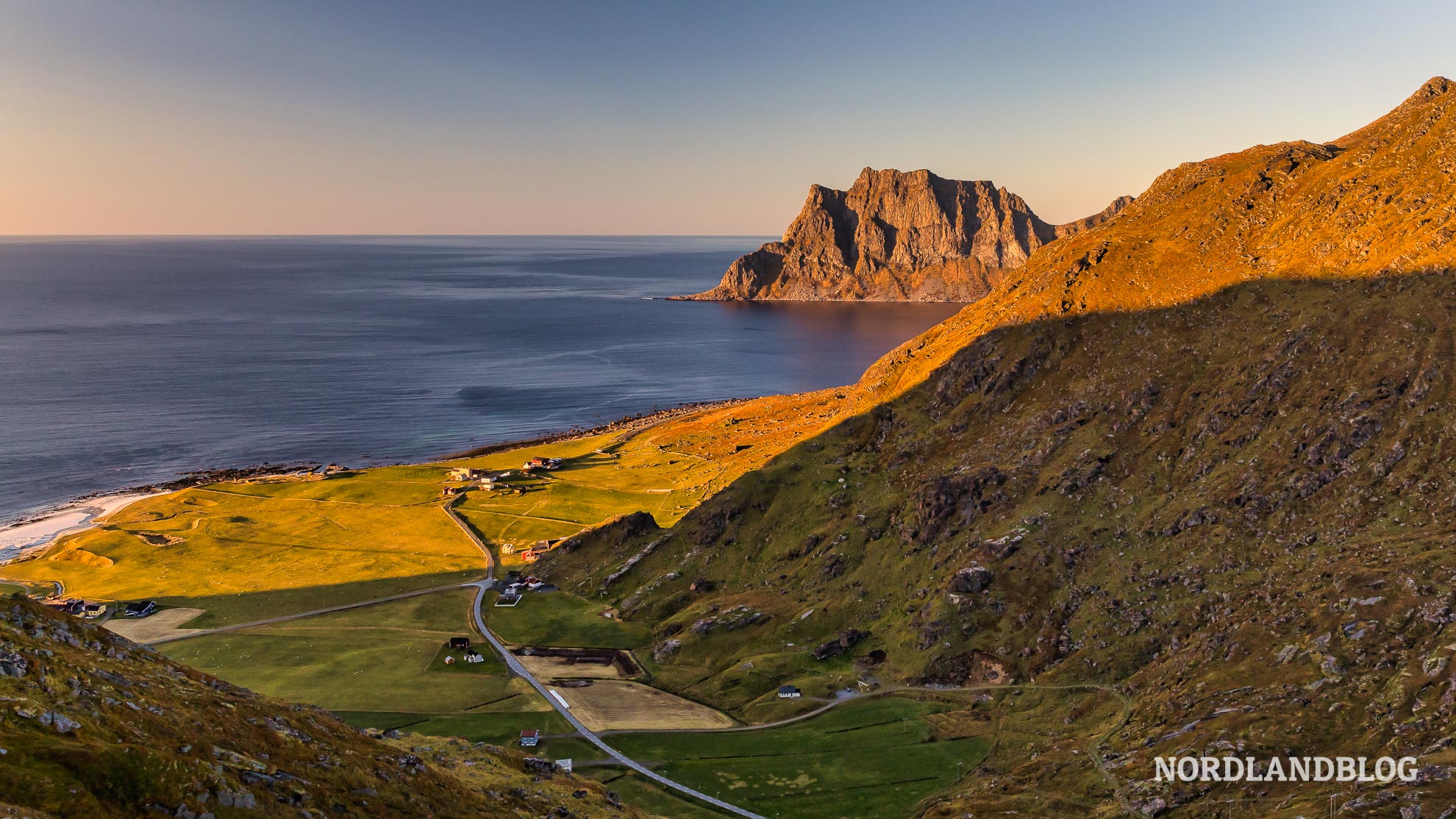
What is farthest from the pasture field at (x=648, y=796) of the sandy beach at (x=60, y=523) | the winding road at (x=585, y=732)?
the sandy beach at (x=60, y=523)

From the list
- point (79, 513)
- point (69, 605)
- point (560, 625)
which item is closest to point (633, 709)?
point (560, 625)

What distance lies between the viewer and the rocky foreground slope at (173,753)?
113 feet

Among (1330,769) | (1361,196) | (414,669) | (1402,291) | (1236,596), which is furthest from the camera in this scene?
(1361,196)

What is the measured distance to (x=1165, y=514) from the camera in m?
92.2

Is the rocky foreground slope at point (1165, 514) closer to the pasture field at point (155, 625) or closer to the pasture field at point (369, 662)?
the pasture field at point (369, 662)

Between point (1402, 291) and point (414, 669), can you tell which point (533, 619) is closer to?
point (414, 669)

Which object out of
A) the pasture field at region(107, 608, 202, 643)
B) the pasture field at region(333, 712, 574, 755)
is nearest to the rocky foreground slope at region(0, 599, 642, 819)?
the pasture field at region(333, 712, 574, 755)

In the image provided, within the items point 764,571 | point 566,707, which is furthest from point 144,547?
point 764,571

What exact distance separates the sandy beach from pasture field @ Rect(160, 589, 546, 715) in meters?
66.4

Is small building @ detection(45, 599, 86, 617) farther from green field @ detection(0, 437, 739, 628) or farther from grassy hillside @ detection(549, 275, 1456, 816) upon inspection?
grassy hillside @ detection(549, 275, 1456, 816)

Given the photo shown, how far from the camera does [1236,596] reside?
78312 millimetres

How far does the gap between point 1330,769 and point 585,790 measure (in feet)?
174

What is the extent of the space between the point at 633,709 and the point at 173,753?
5797 centimetres

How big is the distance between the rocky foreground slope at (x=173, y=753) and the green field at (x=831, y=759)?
16.2 meters
